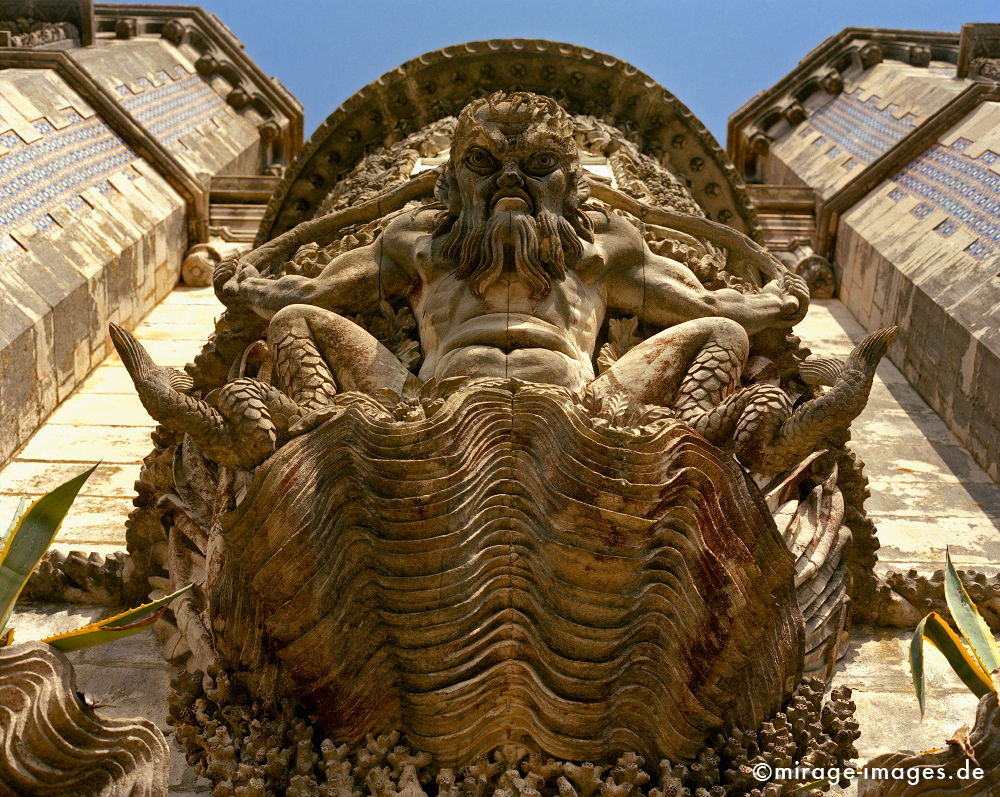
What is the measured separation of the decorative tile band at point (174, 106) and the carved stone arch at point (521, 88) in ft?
12.7

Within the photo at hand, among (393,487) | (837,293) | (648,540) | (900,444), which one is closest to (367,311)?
(393,487)

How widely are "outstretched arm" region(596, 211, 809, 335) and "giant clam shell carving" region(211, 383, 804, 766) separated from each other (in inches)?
58.4

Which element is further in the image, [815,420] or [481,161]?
[481,161]

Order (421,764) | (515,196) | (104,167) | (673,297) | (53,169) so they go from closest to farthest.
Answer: (421,764)
(515,196)
(673,297)
(53,169)
(104,167)

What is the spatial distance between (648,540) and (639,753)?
0.71 metres

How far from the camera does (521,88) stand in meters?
10.2

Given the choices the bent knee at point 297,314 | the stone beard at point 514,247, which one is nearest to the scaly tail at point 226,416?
the bent knee at point 297,314

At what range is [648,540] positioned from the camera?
411cm

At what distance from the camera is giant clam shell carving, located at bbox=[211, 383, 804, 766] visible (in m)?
4.05

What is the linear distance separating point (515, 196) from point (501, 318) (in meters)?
0.73

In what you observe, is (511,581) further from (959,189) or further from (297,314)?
(959,189)

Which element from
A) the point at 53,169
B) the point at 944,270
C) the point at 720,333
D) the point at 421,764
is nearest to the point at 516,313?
the point at 720,333

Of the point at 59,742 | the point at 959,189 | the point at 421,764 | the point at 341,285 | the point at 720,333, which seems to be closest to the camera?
the point at 59,742

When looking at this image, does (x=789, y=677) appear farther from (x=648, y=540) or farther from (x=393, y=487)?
(x=393, y=487)
